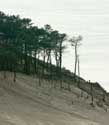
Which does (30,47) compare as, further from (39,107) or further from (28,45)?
(39,107)

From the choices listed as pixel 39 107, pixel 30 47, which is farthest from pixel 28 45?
pixel 39 107

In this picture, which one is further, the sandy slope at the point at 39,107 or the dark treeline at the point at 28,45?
the dark treeline at the point at 28,45

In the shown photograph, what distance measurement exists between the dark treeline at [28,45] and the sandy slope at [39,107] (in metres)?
7.26

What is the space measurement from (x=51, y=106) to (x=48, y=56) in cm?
3211

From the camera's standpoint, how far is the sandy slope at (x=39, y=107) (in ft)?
212

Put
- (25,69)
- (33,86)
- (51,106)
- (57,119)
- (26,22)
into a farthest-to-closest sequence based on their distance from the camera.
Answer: (26,22) < (25,69) < (33,86) < (51,106) < (57,119)

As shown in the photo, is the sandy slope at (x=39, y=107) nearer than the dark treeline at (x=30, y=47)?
Yes

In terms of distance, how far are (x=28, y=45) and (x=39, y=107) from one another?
2973cm

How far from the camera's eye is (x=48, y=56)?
360 feet

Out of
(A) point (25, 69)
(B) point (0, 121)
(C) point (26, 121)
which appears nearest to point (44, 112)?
(C) point (26, 121)

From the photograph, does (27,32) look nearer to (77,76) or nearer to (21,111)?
(77,76)

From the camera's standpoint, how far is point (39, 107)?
75438 mm

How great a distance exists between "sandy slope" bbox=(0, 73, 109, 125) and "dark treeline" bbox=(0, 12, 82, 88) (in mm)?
7257

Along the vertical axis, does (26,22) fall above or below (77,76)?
above
